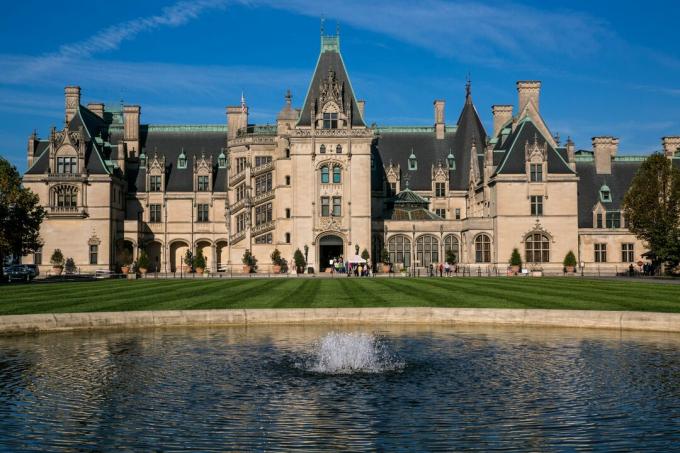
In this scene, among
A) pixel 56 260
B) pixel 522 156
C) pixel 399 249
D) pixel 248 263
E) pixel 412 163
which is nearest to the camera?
pixel 248 263

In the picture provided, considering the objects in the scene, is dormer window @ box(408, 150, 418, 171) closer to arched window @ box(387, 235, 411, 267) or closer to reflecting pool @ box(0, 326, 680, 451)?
arched window @ box(387, 235, 411, 267)

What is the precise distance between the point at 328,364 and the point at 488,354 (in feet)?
15.9

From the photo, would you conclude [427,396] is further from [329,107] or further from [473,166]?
[473,166]

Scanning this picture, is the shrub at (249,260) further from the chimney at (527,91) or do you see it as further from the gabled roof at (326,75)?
the chimney at (527,91)

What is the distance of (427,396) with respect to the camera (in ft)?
54.9

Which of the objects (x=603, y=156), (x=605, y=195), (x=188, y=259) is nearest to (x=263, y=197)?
(x=188, y=259)

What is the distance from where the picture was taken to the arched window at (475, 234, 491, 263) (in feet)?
264

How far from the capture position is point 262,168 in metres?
84.0

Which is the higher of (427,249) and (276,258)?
(427,249)

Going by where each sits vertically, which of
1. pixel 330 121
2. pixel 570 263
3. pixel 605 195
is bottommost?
pixel 570 263

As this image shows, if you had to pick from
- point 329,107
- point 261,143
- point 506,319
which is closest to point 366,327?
point 506,319

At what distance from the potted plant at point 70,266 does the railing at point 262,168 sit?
2184cm

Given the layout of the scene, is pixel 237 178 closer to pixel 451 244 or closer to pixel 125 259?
pixel 125 259

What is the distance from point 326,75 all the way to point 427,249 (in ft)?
70.9
